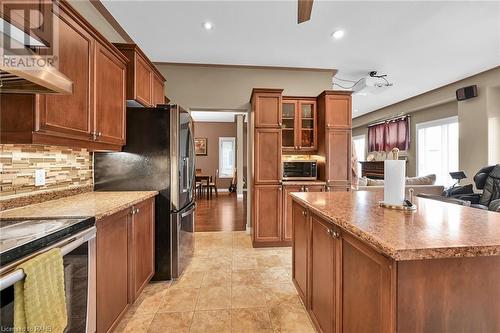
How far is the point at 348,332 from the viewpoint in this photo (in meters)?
1.16

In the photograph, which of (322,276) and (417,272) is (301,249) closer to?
(322,276)

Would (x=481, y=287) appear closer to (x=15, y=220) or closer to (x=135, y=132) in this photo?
(x=15, y=220)

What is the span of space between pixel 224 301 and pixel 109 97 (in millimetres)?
2109

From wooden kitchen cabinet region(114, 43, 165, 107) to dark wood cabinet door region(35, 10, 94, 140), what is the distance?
23.8 inches

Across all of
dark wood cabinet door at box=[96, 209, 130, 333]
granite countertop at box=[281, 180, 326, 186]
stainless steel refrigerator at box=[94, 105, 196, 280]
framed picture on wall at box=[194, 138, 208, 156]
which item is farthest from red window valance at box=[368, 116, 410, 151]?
dark wood cabinet door at box=[96, 209, 130, 333]

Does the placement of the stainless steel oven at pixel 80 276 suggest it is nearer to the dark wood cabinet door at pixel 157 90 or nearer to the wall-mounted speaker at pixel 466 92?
the dark wood cabinet door at pixel 157 90

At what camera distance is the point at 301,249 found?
1937 mm

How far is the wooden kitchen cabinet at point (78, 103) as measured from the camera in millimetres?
1338

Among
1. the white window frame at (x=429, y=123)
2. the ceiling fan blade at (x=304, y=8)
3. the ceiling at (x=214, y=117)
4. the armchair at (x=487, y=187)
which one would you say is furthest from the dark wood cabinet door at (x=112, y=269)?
the white window frame at (x=429, y=123)

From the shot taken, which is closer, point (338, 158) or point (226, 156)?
point (338, 158)

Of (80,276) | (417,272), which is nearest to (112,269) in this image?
(80,276)

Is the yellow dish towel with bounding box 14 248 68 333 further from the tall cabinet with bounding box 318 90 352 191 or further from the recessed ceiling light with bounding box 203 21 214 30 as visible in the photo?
the tall cabinet with bounding box 318 90 352 191

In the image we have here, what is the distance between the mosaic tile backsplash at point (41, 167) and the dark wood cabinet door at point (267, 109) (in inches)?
84.2

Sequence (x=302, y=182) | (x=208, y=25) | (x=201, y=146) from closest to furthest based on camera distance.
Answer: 1. (x=208, y=25)
2. (x=302, y=182)
3. (x=201, y=146)
